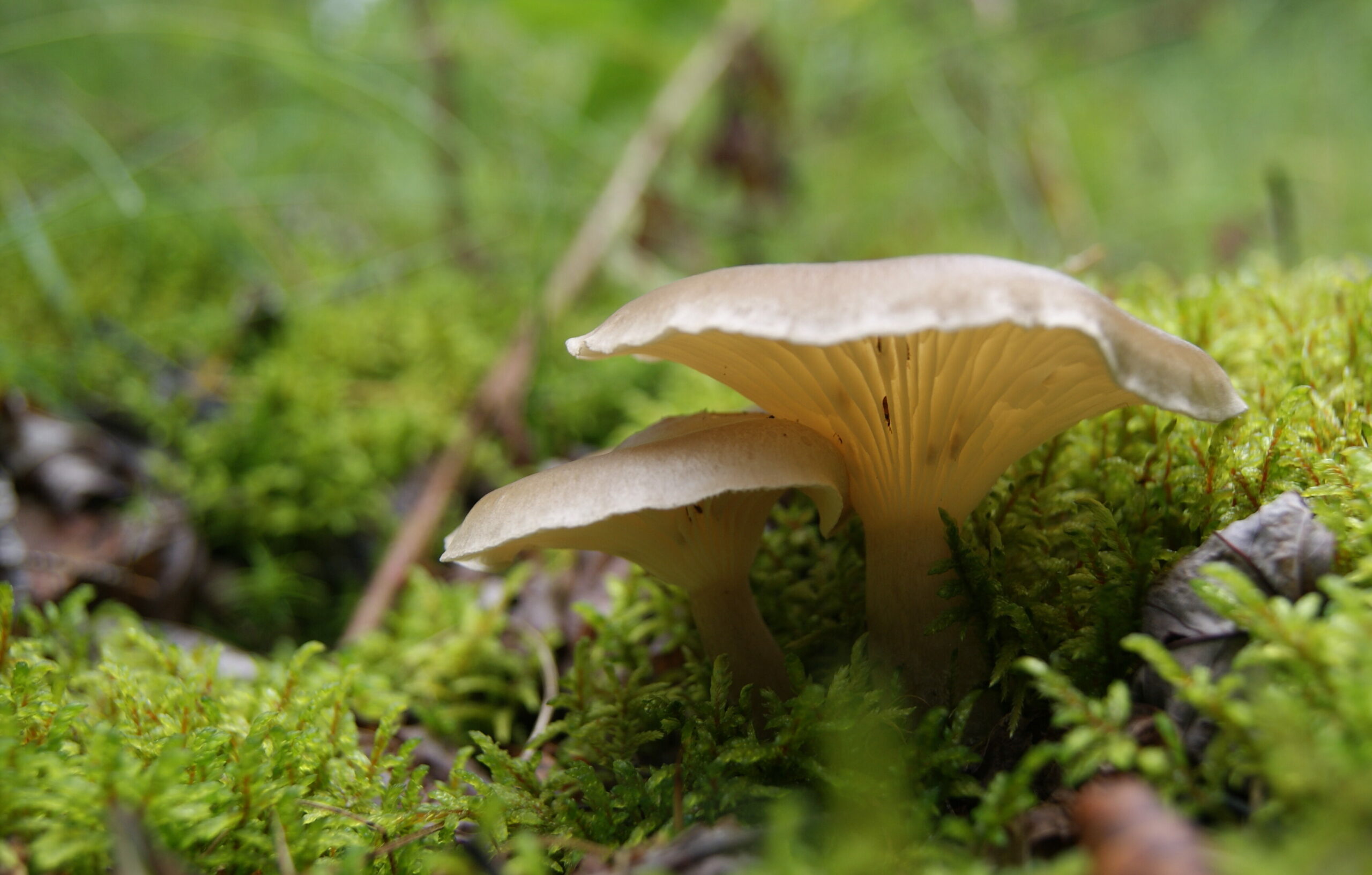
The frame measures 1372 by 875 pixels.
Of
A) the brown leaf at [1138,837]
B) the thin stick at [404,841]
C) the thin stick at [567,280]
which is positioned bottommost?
the brown leaf at [1138,837]

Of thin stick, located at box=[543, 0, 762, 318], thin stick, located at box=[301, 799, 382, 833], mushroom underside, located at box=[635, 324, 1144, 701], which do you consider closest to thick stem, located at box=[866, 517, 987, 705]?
mushroom underside, located at box=[635, 324, 1144, 701]

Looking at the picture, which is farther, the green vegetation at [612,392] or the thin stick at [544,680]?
the thin stick at [544,680]

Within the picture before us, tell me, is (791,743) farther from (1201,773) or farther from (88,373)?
(88,373)

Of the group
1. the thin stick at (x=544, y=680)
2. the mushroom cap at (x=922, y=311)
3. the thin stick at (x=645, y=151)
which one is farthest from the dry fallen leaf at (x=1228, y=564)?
the thin stick at (x=645, y=151)

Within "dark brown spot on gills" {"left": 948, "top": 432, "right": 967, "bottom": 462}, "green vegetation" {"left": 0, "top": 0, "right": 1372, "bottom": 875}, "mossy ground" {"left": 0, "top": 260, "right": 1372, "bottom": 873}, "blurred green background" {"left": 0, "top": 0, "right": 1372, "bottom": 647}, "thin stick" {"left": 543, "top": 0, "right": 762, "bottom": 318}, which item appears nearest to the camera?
"mossy ground" {"left": 0, "top": 260, "right": 1372, "bottom": 873}

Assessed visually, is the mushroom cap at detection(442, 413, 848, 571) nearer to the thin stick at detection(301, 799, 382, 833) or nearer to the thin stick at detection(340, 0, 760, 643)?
the thin stick at detection(301, 799, 382, 833)

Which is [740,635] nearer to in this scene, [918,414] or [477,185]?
[918,414]

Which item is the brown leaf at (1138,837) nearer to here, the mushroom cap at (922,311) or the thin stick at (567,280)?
the mushroom cap at (922,311)

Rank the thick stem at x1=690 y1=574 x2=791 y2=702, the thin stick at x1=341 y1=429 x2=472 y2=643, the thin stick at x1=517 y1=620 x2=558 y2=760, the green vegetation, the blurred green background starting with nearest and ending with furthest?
the green vegetation < the thick stem at x1=690 y1=574 x2=791 y2=702 < the thin stick at x1=517 y1=620 x2=558 y2=760 < the thin stick at x1=341 y1=429 x2=472 y2=643 < the blurred green background
